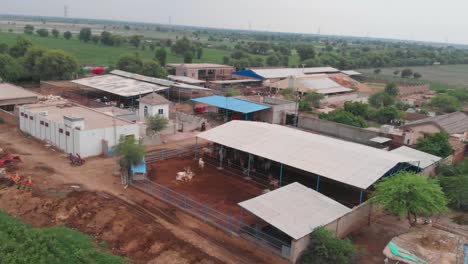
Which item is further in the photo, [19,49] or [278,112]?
[19,49]

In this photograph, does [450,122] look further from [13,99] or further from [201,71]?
[13,99]

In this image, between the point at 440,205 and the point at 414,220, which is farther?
the point at 414,220

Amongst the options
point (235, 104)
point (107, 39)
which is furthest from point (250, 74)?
point (107, 39)

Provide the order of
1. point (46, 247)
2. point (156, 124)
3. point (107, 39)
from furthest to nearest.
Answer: point (107, 39), point (156, 124), point (46, 247)

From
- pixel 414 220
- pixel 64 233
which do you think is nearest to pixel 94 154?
pixel 64 233

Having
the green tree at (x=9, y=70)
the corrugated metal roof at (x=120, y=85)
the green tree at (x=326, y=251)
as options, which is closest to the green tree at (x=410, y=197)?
the green tree at (x=326, y=251)

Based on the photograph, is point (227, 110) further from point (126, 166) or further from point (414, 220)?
point (414, 220)

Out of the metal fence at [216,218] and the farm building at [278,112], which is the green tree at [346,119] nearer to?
the farm building at [278,112]

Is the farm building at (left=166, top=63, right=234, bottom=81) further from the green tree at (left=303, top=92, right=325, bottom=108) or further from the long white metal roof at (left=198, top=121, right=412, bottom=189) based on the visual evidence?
the long white metal roof at (left=198, top=121, right=412, bottom=189)
